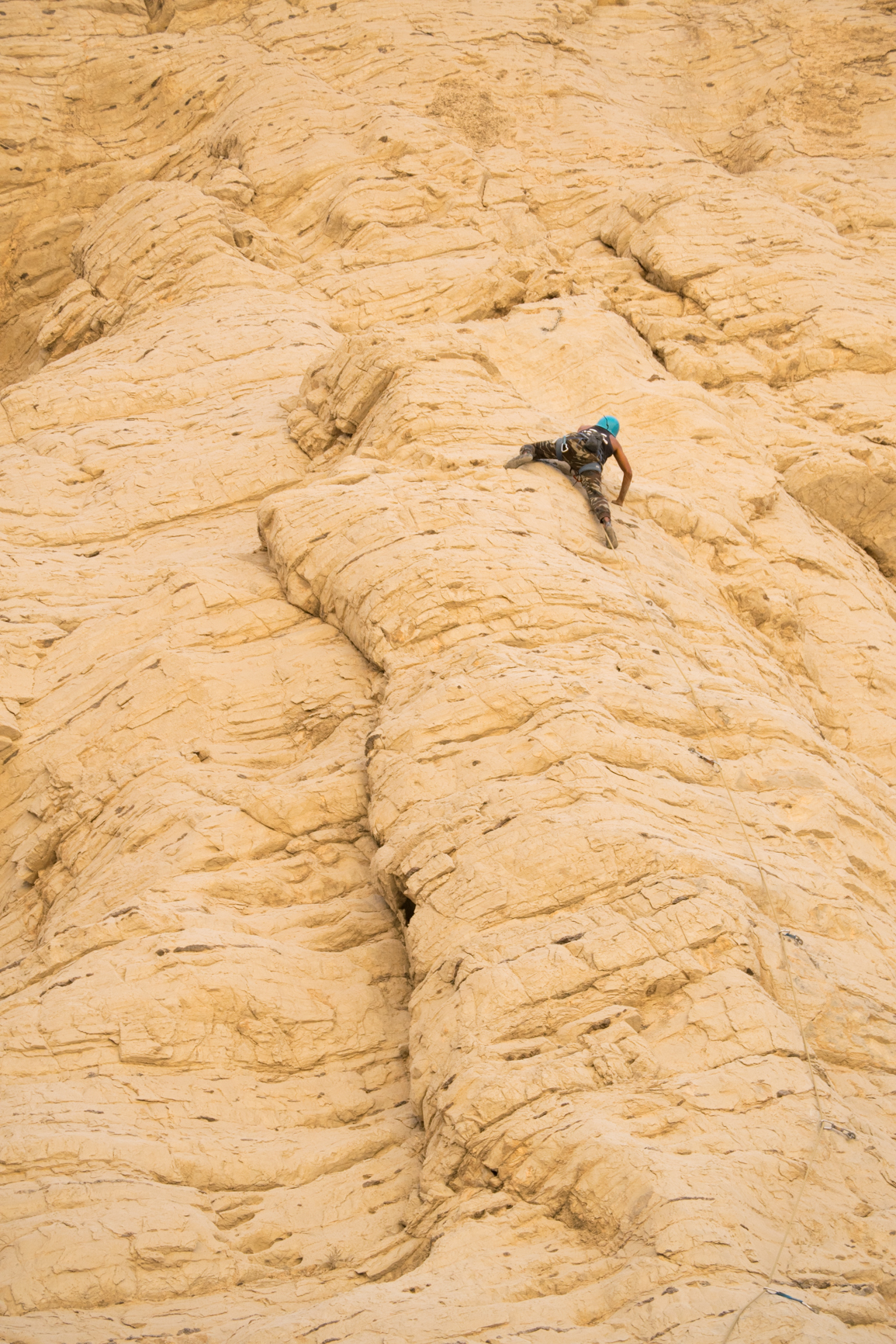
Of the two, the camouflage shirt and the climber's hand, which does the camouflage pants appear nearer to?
the camouflage shirt

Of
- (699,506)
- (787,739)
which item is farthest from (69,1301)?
(699,506)

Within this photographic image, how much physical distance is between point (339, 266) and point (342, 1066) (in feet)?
49.6

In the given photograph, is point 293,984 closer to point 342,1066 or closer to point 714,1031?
point 342,1066

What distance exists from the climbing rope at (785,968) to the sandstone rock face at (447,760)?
5 centimetres

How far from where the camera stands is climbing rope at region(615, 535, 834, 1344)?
22.4 ft

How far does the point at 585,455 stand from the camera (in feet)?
44.0

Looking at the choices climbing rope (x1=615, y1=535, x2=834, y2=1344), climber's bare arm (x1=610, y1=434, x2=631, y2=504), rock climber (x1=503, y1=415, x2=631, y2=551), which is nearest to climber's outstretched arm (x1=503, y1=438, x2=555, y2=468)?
rock climber (x1=503, y1=415, x2=631, y2=551)

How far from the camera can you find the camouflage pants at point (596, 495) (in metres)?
13.1

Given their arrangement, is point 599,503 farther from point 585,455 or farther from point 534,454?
point 534,454

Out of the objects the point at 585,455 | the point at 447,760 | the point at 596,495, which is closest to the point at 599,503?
the point at 596,495

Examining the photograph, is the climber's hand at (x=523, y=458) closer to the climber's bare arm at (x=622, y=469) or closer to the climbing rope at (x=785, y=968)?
the climber's bare arm at (x=622, y=469)

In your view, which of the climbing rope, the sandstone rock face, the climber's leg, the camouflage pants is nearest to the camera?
the climbing rope

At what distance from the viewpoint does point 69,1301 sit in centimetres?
734

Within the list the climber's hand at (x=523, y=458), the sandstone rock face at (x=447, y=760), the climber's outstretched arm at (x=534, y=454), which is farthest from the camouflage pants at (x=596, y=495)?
the climber's hand at (x=523, y=458)
